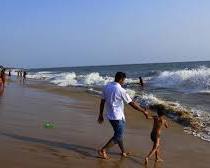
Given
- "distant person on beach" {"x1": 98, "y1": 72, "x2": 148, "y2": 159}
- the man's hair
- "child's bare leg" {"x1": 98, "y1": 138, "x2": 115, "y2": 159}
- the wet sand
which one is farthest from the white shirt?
the wet sand

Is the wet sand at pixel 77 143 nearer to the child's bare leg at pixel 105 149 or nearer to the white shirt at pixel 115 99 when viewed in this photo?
the child's bare leg at pixel 105 149

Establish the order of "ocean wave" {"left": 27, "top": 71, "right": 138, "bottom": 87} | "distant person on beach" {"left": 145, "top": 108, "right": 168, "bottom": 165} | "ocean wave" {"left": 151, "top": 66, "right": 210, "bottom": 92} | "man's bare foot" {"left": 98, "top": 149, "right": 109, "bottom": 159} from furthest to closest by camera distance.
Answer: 1. "ocean wave" {"left": 27, "top": 71, "right": 138, "bottom": 87}
2. "ocean wave" {"left": 151, "top": 66, "right": 210, "bottom": 92}
3. "man's bare foot" {"left": 98, "top": 149, "right": 109, "bottom": 159}
4. "distant person on beach" {"left": 145, "top": 108, "right": 168, "bottom": 165}

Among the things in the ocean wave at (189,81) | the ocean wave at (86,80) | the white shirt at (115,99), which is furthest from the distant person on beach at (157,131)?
the ocean wave at (86,80)

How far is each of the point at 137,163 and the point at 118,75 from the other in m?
1.63

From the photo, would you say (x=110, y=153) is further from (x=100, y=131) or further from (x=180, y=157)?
(x=100, y=131)

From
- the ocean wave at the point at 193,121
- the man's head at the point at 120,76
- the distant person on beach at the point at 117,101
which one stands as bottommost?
the ocean wave at the point at 193,121

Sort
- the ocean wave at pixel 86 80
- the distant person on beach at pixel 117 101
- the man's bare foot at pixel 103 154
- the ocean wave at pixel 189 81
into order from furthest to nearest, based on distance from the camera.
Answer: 1. the ocean wave at pixel 86 80
2. the ocean wave at pixel 189 81
3. the man's bare foot at pixel 103 154
4. the distant person on beach at pixel 117 101

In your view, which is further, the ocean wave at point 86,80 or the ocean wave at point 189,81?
the ocean wave at point 86,80

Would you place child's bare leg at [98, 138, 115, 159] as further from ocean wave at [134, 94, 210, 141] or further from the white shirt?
ocean wave at [134, 94, 210, 141]

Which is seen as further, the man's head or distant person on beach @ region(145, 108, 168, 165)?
distant person on beach @ region(145, 108, 168, 165)

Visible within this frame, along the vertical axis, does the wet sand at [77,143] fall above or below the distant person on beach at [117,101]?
below

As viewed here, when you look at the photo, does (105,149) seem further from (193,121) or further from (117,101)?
(193,121)

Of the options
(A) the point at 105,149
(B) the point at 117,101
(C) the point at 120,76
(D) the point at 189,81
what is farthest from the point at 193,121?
(D) the point at 189,81

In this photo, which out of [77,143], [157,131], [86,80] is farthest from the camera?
[86,80]
